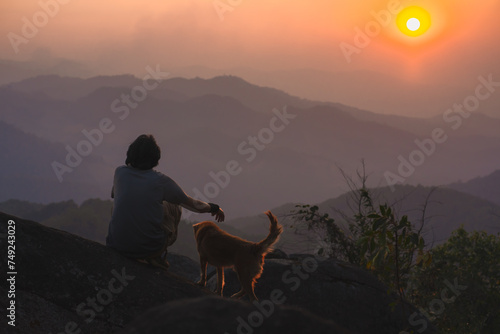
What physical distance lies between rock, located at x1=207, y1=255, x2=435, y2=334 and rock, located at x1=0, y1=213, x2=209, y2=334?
187 centimetres

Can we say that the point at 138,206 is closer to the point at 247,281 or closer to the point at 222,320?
the point at 247,281

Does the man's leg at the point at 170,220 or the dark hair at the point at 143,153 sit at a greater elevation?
the dark hair at the point at 143,153

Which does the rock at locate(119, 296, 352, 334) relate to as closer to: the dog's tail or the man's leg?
the dog's tail

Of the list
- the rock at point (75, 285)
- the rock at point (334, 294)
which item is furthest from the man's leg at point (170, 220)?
the rock at point (334, 294)

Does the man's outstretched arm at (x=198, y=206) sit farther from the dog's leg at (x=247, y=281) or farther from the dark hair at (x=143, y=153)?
the dog's leg at (x=247, y=281)

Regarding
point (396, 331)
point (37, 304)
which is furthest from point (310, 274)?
point (37, 304)

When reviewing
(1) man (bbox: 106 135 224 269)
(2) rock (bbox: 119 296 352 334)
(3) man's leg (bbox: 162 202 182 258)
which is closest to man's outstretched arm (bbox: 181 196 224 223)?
(1) man (bbox: 106 135 224 269)

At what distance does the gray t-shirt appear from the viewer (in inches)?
238

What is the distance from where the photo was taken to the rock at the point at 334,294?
24.4ft

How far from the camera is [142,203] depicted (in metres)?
6.05

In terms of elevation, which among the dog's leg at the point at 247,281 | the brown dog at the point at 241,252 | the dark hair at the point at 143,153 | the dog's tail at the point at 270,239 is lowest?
the dog's leg at the point at 247,281

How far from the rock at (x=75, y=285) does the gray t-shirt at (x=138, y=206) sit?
9.2 inches

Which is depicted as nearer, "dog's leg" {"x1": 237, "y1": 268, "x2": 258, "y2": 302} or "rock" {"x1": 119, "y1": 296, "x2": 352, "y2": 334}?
"rock" {"x1": 119, "y1": 296, "x2": 352, "y2": 334}

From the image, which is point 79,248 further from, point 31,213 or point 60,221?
point 31,213
